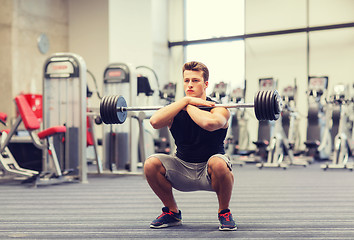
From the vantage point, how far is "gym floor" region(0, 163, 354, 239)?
9.30ft

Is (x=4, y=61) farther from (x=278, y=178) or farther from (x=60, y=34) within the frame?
(x=278, y=178)

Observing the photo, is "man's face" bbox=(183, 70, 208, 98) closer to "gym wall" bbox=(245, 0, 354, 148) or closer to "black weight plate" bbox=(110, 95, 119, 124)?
"black weight plate" bbox=(110, 95, 119, 124)

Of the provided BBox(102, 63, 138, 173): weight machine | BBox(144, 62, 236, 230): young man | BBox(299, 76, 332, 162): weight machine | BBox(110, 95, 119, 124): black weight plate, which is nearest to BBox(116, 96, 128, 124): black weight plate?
BBox(110, 95, 119, 124): black weight plate

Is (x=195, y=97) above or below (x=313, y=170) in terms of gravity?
above

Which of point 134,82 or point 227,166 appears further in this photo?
point 134,82

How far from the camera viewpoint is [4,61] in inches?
338

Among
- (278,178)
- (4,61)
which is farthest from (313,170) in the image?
(4,61)

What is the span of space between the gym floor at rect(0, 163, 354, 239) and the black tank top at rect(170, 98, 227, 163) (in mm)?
471

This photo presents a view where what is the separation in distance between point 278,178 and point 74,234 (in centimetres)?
383

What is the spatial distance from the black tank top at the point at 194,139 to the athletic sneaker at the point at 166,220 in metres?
0.37

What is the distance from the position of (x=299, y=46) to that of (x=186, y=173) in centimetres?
778

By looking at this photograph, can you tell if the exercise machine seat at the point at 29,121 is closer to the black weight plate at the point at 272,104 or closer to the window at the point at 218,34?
the black weight plate at the point at 272,104

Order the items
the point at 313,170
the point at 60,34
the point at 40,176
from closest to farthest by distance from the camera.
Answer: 1. the point at 40,176
2. the point at 313,170
3. the point at 60,34

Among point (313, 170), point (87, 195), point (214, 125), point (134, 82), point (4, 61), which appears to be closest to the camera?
point (214, 125)
